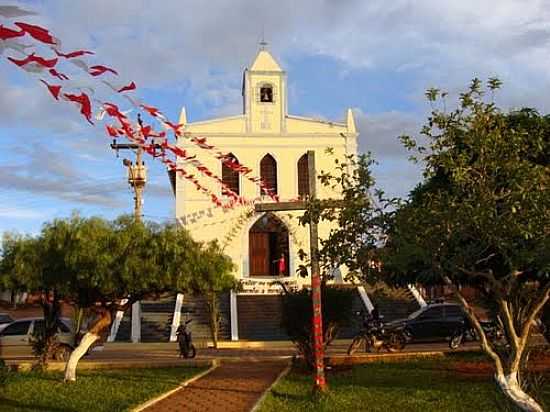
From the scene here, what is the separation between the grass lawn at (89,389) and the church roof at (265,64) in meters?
21.0

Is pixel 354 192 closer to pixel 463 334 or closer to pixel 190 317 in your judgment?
pixel 463 334

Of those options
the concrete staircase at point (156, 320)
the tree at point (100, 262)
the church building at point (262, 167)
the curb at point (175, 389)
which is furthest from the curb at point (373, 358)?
the church building at point (262, 167)

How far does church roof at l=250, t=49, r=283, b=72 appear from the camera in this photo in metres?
34.5

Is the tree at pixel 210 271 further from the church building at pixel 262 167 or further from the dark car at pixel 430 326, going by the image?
the church building at pixel 262 167

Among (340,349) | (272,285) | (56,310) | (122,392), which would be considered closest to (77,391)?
(122,392)

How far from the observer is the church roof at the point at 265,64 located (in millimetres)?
34531

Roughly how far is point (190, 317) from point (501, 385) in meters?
20.9

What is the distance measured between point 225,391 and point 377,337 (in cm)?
753

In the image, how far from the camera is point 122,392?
12.4 m

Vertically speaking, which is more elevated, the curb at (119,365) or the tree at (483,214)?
the tree at (483,214)

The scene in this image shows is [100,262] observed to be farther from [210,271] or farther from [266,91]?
[266,91]

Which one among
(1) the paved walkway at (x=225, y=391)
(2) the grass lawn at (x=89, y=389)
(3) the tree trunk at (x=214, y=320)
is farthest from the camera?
(3) the tree trunk at (x=214, y=320)

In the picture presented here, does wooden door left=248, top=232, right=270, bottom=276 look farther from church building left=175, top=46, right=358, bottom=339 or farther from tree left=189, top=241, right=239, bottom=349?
tree left=189, top=241, right=239, bottom=349

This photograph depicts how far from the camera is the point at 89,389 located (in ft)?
41.6
